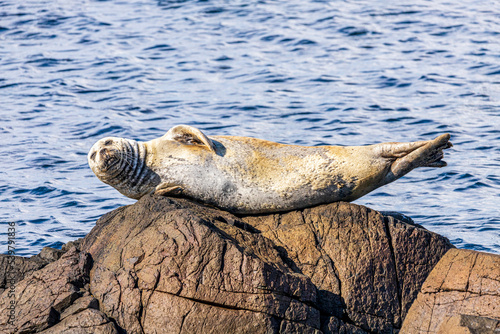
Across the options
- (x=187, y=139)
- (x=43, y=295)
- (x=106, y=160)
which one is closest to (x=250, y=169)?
(x=187, y=139)

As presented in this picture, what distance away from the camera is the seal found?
8.05m

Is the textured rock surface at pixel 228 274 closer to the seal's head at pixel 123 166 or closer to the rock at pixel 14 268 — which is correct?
the rock at pixel 14 268

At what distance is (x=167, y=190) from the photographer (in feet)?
26.3

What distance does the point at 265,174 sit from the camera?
26.7 feet

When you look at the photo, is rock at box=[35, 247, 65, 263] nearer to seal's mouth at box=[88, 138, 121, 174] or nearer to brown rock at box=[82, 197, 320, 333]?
brown rock at box=[82, 197, 320, 333]

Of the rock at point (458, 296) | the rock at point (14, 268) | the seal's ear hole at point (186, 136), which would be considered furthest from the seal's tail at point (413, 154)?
the rock at point (14, 268)

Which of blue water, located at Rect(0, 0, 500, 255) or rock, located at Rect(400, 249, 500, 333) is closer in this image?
rock, located at Rect(400, 249, 500, 333)

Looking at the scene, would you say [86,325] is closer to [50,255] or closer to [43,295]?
[43,295]

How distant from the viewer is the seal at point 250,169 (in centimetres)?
805

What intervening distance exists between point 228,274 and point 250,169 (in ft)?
6.32

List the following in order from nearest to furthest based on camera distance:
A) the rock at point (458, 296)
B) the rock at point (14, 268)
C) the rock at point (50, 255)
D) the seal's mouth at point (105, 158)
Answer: the rock at point (458, 296) → the rock at point (14, 268) → the rock at point (50, 255) → the seal's mouth at point (105, 158)

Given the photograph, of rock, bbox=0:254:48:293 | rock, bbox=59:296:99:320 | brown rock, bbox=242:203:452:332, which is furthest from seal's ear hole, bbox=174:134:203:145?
rock, bbox=59:296:99:320

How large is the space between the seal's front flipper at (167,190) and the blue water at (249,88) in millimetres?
3376

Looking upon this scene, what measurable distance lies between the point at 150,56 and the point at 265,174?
14.4m
